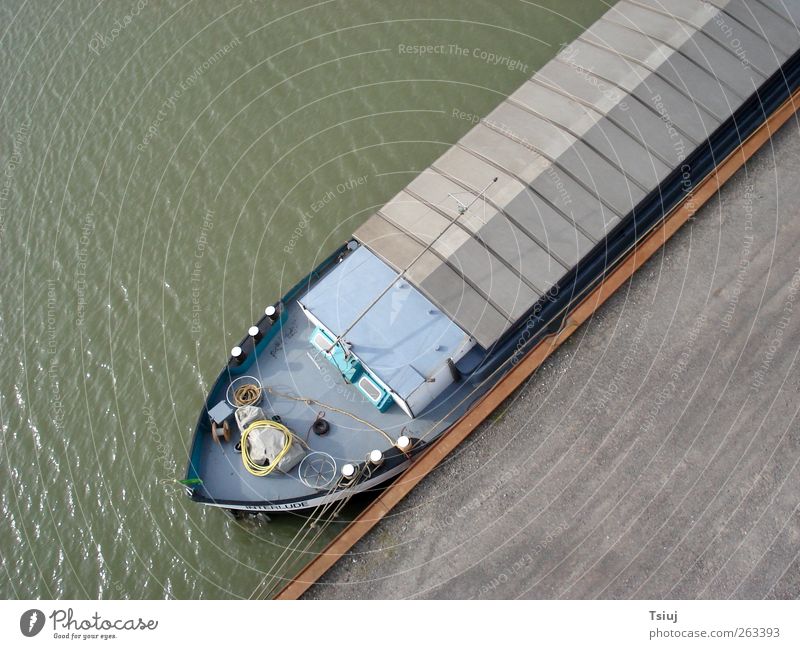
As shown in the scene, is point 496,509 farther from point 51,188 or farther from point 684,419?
point 51,188

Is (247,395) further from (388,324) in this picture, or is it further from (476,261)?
(476,261)

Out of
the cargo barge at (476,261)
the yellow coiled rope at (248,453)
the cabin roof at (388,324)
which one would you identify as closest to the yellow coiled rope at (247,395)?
the cargo barge at (476,261)
